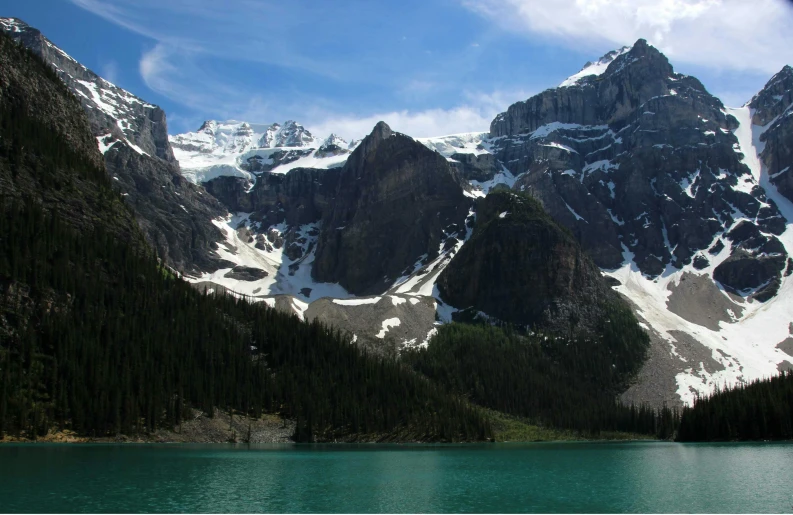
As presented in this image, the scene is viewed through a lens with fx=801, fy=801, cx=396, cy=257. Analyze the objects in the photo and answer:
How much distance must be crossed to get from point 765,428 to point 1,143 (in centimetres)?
13809

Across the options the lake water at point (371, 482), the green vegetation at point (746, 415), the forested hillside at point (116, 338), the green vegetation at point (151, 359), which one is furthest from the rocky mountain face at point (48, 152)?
the green vegetation at point (746, 415)

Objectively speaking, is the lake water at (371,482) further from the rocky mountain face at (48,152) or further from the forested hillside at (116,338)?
the rocky mountain face at (48,152)

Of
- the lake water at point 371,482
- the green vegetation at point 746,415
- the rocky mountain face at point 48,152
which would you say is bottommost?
the lake water at point 371,482

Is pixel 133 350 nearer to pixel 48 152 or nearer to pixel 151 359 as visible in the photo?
pixel 151 359

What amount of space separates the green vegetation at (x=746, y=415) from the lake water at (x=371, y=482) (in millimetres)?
43304

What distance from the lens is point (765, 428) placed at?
137 metres

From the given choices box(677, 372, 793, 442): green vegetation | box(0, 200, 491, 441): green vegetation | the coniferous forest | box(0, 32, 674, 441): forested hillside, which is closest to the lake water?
box(0, 200, 491, 441): green vegetation

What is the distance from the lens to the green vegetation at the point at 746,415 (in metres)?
136

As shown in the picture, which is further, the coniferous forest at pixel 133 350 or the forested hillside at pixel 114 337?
the coniferous forest at pixel 133 350

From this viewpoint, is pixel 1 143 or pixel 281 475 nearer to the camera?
pixel 281 475

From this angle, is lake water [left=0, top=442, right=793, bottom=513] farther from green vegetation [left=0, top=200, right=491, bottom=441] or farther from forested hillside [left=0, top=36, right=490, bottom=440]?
forested hillside [left=0, top=36, right=490, bottom=440]

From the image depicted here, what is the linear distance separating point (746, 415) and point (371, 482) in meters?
94.7

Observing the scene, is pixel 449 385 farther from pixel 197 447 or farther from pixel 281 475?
pixel 281 475

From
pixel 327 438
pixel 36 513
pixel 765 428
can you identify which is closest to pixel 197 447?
pixel 327 438
